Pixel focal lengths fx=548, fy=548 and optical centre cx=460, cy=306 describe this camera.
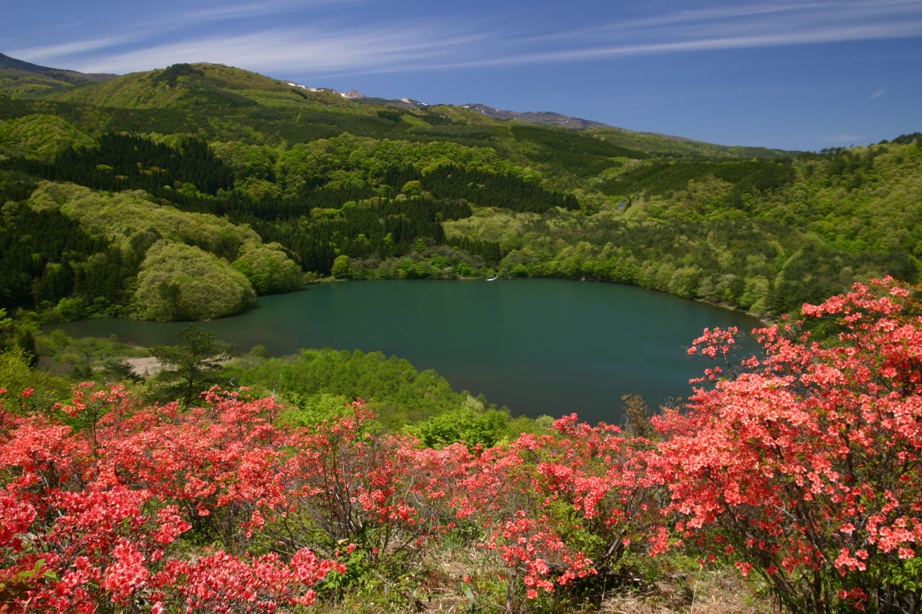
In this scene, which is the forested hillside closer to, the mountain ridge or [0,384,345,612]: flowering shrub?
the mountain ridge

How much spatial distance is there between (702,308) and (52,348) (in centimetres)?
4799

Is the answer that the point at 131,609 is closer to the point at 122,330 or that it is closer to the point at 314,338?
the point at 314,338

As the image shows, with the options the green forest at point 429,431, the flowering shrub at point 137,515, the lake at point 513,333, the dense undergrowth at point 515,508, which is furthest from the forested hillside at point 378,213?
the dense undergrowth at point 515,508

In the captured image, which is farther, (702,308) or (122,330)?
(702,308)

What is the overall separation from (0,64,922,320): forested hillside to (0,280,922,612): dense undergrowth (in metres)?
43.8

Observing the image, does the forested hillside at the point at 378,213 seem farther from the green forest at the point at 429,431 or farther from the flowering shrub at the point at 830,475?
the flowering shrub at the point at 830,475

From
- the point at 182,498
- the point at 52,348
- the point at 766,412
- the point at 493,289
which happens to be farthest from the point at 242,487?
the point at 493,289

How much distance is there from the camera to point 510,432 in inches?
648

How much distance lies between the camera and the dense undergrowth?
306 cm

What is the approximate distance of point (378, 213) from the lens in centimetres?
8038

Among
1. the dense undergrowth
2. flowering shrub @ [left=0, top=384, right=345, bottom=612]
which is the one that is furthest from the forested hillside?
the dense undergrowth

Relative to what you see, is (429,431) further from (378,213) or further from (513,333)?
(378,213)

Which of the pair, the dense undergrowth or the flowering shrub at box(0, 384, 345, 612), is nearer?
the flowering shrub at box(0, 384, 345, 612)

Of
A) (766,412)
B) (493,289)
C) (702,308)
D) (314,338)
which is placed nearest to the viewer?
(766,412)
